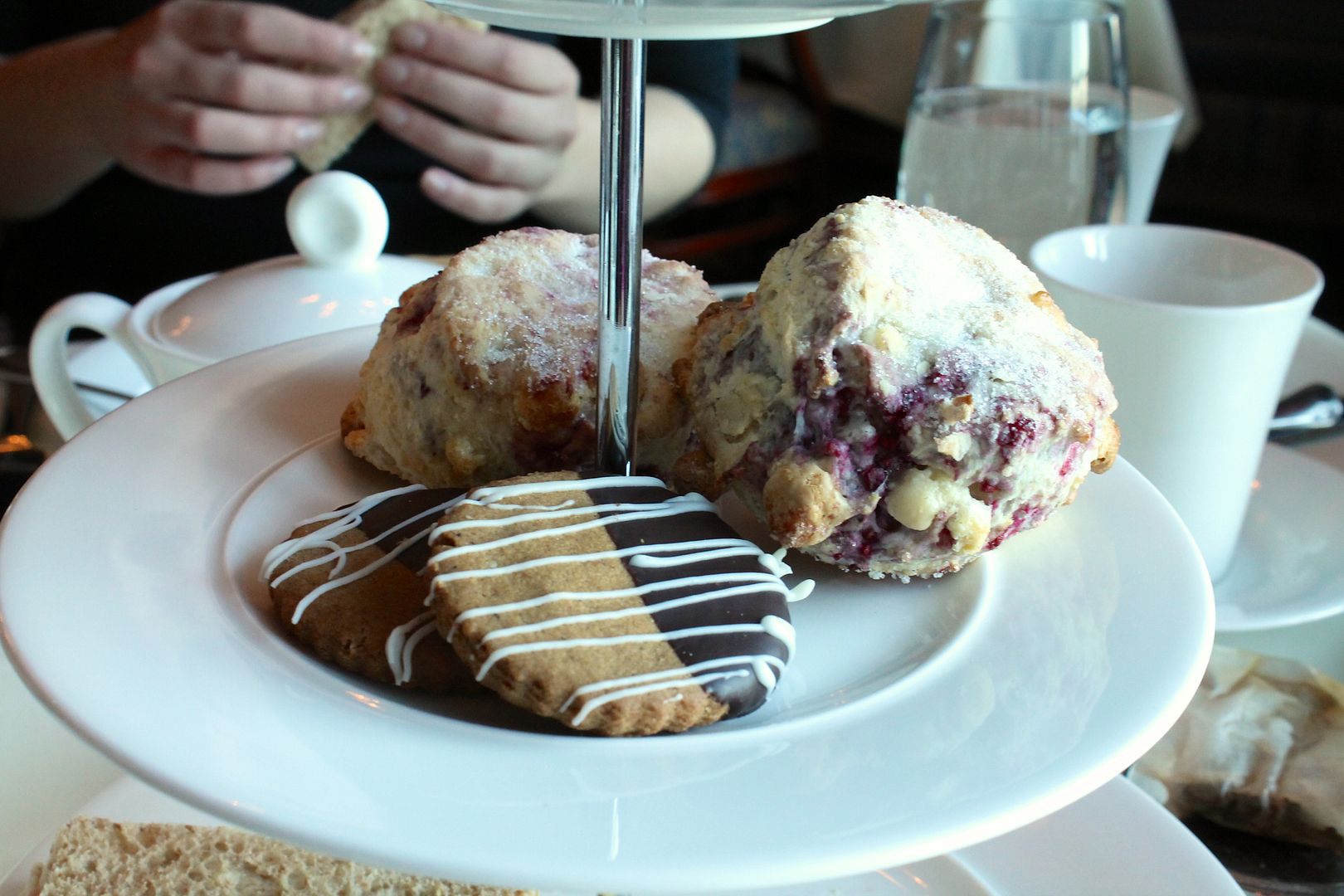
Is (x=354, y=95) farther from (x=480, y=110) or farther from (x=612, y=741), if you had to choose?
(x=612, y=741)

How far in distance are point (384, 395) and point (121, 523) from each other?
112 millimetres

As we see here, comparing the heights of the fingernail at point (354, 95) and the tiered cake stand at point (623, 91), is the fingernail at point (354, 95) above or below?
below

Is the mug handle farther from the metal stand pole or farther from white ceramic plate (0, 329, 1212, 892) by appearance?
the metal stand pole

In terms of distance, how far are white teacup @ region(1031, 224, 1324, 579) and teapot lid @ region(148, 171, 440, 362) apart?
431 mm

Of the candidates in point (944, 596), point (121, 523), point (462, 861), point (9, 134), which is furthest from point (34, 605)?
point (9, 134)

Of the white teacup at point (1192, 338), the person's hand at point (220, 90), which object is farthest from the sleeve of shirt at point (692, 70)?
the white teacup at point (1192, 338)

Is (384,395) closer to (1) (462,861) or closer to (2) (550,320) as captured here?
(2) (550,320)

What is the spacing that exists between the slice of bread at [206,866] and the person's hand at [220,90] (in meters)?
0.75

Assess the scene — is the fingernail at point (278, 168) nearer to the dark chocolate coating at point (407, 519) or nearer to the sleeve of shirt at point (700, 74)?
the sleeve of shirt at point (700, 74)

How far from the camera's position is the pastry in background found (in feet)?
2.02

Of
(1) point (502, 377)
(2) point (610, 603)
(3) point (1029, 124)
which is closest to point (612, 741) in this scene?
Answer: (2) point (610, 603)

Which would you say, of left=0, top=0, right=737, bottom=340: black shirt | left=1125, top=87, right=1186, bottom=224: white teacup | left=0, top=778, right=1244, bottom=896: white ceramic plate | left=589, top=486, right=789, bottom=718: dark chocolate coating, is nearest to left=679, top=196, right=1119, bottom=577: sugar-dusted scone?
left=589, top=486, right=789, bottom=718: dark chocolate coating

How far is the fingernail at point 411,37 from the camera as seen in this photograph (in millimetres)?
1164

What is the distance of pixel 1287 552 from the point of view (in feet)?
2.69
